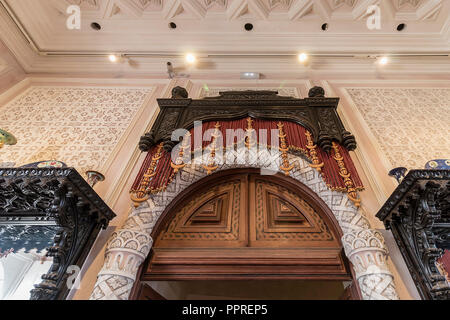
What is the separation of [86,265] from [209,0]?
3885 millimetres

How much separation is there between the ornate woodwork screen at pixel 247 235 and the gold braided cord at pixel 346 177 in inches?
10.9

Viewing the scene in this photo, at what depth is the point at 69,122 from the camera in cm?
299

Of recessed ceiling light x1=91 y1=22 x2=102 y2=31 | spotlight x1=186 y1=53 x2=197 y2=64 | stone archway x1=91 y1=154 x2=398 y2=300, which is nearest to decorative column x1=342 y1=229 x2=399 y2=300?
stone archway x1=91 y1=154 x2=398 y2=300

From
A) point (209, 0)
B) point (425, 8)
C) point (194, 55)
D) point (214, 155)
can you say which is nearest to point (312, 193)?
point (214, 155)

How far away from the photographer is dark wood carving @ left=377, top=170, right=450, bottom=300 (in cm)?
148

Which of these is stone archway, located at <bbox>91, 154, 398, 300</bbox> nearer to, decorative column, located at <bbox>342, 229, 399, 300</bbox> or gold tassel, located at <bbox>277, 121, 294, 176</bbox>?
decorative column, located at <bbox>342, 229, 399, 300</bbox>

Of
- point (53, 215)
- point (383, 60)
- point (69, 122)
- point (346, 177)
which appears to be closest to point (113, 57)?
point (69, 122)

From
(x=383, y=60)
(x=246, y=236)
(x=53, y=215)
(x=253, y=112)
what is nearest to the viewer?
(x=53, y=215)

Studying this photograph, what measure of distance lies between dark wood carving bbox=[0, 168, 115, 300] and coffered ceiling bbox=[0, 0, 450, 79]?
9.16ft

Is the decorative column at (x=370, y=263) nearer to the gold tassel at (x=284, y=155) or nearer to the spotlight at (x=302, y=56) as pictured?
the gold tassel at (x=284, y=155)

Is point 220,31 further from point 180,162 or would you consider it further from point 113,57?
point 180,162

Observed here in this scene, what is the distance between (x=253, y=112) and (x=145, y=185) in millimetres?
1436

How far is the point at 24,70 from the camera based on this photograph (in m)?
3.78
